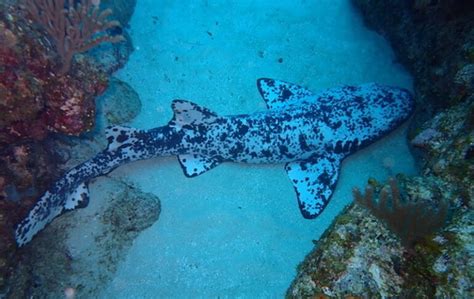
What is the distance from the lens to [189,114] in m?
6.14

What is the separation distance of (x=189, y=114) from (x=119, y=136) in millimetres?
1219

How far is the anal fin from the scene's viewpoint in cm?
626

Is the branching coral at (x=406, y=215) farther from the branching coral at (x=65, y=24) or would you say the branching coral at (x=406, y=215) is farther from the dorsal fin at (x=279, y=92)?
the dorsal fin at (x=279, y=92)

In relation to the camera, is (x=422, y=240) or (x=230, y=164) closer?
(x=422, y=240)

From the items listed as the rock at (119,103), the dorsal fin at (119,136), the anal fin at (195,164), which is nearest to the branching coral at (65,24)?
the dorsal fin at (119,136)

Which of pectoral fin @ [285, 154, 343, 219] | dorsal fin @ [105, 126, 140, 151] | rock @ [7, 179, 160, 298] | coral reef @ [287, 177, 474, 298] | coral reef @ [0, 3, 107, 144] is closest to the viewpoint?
coral reef @ [287, 177, 474, 298]

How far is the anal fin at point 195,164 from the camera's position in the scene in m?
6.26

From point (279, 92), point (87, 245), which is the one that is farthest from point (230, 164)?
point (87, 245)

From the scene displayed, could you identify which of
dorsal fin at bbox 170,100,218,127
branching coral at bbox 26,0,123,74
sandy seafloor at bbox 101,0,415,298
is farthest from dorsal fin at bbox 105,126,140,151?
branching coral at bbox 26,0,123,74

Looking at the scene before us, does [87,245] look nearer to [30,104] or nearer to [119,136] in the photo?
[119,136]

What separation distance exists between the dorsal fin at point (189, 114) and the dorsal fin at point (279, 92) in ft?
4.57

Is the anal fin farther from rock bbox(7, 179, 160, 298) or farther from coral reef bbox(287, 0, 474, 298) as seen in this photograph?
coral reef bbox(287, 0, 474, 298)

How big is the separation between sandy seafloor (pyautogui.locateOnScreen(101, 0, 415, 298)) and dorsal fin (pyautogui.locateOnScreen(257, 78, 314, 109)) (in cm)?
20

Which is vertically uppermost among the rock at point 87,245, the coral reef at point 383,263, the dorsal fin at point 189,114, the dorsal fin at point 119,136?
the coral reef at point 383,263
